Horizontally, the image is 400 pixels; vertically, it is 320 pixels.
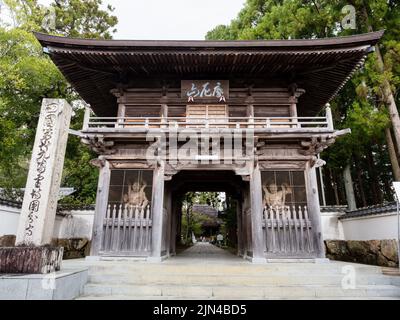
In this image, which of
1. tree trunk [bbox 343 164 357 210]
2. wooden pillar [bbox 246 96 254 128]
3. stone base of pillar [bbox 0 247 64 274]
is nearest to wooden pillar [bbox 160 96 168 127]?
wooden pillar [bbox 246 96 254 128]

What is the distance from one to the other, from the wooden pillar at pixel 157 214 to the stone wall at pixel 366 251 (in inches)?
297

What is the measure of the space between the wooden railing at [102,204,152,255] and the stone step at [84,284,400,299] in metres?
2.87

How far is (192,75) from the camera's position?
10453mm

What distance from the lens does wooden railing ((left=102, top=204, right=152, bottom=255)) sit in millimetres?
8797

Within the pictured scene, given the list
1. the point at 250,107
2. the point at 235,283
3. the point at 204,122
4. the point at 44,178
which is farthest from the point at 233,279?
the point at 250,107

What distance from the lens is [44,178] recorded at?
5.74 metres

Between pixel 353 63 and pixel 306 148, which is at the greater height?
pixel 353 63

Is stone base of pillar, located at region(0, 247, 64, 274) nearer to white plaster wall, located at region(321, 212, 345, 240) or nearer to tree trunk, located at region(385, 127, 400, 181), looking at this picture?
white plaster wall, located at region(321, 212, 345, 240)

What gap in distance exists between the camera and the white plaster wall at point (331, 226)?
1202 cm

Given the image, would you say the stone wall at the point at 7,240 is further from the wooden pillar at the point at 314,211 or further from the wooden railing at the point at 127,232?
the wooden pillar at the point at 314,211

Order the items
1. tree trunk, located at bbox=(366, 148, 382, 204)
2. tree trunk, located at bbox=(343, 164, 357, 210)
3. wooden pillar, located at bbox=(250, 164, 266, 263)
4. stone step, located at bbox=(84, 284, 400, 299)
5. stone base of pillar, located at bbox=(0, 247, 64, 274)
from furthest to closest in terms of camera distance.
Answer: tree trunk, located at bbox=(366, 148, 382, 204) → tree trunk, located at bbox=(343, 164, 357, 210) → wooden pillar, located at bbox=(250, 164, 266, 263) → stone step, located at bbox=(84, 284, 400, 299) → stone base of pillar, located at bbox=(0, 247, 64, 274)

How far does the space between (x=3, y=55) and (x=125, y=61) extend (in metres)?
8.16
